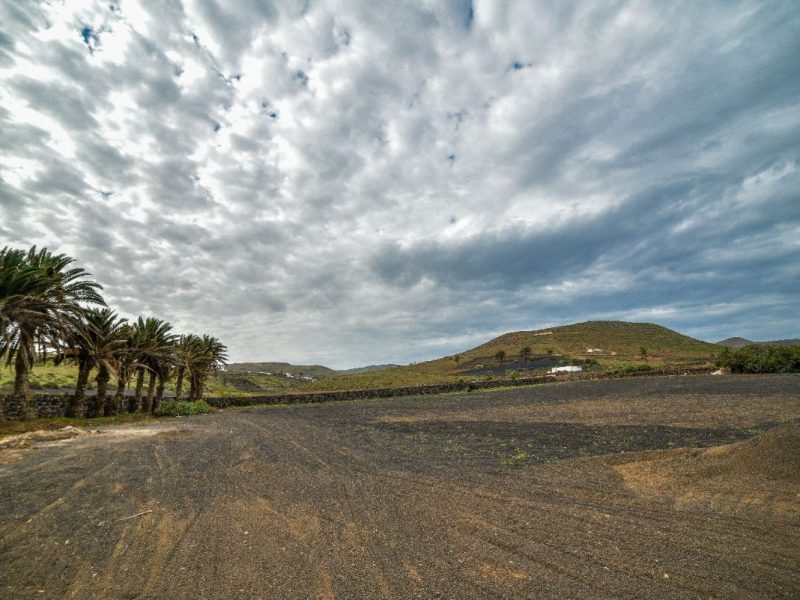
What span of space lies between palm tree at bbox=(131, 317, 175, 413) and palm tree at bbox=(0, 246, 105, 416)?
9001mm

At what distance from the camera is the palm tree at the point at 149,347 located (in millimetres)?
32812

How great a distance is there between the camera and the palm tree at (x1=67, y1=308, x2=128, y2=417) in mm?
26703

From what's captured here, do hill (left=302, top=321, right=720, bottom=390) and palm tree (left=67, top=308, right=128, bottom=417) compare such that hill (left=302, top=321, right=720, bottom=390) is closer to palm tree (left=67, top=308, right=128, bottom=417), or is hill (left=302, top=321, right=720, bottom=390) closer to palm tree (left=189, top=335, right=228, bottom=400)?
palm tree (left=189, top=335, right=228, bottom=400)

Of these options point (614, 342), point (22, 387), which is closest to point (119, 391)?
point (22, 387)

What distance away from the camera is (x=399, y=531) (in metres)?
6.85

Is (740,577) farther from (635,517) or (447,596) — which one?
(447,596)

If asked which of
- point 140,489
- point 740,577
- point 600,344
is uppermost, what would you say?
point 600,344

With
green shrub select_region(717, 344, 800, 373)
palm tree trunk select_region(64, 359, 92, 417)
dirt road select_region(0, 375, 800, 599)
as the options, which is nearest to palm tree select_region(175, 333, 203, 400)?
palm tree trunk select_region(64, 359, 92, 417)

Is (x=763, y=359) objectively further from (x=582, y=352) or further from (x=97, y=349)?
(x=97, y=349)

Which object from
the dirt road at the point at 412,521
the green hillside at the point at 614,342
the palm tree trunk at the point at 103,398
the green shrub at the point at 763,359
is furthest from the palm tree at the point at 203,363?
the green hillside at the point at 614,342

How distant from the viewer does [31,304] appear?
69.9ft

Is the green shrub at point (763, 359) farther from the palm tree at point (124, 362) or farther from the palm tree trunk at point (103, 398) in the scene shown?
the palm tree trunk at point (103, 398)

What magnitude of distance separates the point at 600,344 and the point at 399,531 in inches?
4895

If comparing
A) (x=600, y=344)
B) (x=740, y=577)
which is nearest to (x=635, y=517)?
(x=740, y=577)
